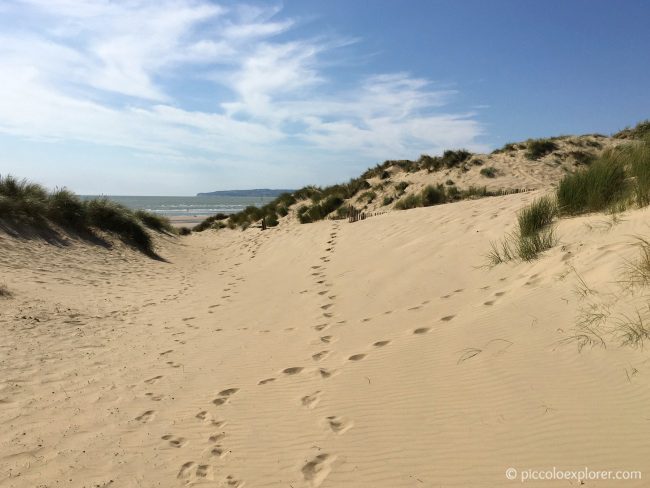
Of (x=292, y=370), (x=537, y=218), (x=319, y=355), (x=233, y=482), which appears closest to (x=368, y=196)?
(x=537, y=218)

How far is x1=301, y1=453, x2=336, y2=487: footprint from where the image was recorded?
9.34 feet

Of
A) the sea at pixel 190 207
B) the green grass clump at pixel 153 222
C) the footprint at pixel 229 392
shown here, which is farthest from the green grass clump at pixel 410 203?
the sea at pixel 190 207

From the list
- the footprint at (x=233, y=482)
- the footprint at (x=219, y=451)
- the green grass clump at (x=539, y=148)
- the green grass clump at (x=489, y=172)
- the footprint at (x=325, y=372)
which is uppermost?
the green grass clump at (x=539, y=148)

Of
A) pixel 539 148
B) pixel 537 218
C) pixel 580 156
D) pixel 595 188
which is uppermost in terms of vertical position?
pixel 539 148

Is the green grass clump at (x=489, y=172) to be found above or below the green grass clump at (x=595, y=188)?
above

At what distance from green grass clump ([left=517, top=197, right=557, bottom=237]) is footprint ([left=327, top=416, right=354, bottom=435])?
4.59 meters

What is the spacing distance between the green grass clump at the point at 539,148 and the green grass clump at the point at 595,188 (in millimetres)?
16350

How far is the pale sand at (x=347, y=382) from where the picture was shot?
284 centimetres

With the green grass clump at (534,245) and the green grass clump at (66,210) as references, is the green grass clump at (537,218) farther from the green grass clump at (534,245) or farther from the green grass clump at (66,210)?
the green grass clump at (66,210)

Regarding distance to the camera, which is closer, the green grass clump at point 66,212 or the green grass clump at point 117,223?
the green grass clump at point 66,212

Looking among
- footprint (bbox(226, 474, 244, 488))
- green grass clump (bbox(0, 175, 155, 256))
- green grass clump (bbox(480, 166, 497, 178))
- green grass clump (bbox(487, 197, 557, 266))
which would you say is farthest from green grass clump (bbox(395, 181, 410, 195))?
footprint (bbox(226, 474, 244, 488))

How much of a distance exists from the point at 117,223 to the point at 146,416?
12686 millimetres

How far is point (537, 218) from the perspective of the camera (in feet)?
23.5

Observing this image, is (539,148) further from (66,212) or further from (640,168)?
→ (66,212)
